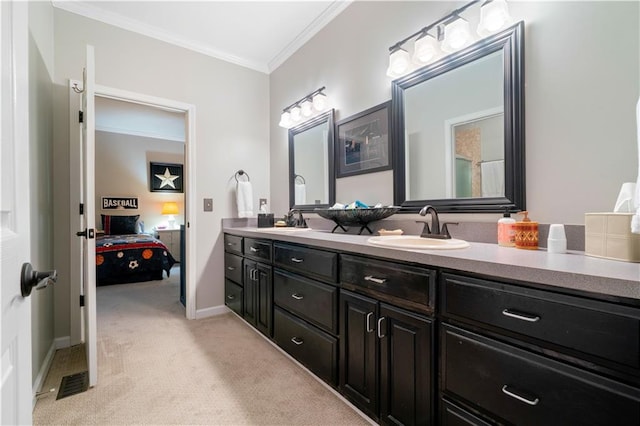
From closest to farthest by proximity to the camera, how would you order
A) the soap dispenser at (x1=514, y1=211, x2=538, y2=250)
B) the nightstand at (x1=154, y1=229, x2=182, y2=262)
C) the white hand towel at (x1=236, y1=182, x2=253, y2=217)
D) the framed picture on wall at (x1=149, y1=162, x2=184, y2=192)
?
the soap dispenser at (x1=514, y1=211, x2=538, y2=250), the white hand towel at (x1=236, y1=182, x2=253, y2=217), the nightstand at (x1=154, y1=229, x2=182, y2=262), the framed picture on wall at (x1=149, y1=162, x2=184, y2=192)

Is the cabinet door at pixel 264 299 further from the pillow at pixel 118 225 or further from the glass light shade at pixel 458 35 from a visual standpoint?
the pillow at pixel 118 225

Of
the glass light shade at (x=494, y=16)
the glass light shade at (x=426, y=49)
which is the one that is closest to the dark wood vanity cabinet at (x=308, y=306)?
the glass light shade at (x=426, y=49)

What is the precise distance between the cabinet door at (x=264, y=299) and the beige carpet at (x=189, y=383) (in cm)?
16

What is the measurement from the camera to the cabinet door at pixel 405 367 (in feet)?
3.51

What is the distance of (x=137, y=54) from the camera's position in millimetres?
2539

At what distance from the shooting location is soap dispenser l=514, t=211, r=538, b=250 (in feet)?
3.81

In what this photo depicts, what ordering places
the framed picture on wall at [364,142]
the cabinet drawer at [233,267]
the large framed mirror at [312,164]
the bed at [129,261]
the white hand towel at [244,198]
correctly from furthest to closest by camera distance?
the bed at [129,261] < the white hand towel at [244,198] < the cabinet drawer at [233,267] < the large framed mirror at [312,164] < the framed picture on wall at [364,142]

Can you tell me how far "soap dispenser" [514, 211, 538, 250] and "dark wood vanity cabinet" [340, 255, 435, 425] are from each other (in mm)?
443

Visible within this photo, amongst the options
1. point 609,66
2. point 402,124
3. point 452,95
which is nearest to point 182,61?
point 402,124

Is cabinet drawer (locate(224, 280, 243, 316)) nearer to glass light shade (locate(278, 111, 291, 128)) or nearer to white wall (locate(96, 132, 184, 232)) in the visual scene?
glass light shade (locate(278, 111, 291, 128))

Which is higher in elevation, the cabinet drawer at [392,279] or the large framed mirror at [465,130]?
the large framed mirror at [465,130]

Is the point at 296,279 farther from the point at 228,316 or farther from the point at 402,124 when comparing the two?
the point at 228,316

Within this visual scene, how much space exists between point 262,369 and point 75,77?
2631mm

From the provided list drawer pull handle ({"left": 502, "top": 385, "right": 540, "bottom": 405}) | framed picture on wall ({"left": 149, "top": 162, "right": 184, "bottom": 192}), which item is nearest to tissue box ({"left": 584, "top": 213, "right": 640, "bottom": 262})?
drawer pull handle ({"left": 502, "top": 385, "right": 540, "bottom": 405})
